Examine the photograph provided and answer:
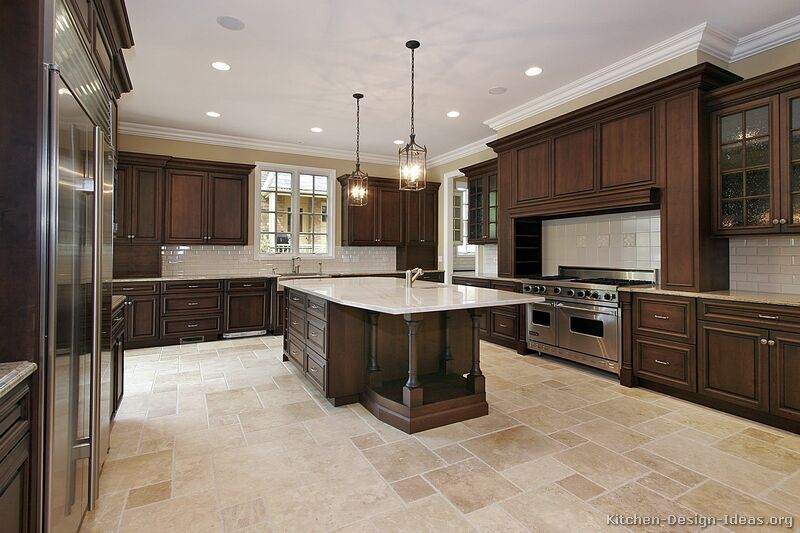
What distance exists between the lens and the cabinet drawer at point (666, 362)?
3.42m

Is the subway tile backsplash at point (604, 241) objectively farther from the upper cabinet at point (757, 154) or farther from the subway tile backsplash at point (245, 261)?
the subway tile backsplash at point (245, 261)

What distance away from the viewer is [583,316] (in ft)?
14.1

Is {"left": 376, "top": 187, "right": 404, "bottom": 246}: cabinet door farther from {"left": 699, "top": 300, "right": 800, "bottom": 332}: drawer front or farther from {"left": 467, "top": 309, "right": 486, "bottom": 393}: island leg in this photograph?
{"left": 699, "top": 300, "right": 800, "bottom": 332}: drawer front

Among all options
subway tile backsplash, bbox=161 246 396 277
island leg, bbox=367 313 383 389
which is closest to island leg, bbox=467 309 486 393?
island leg, bbox=367 313 383 389

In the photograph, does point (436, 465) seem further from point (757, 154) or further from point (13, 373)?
point (757, 154)

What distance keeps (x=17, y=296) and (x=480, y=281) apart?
4.86m

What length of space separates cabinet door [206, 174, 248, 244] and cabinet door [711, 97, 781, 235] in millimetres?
5740

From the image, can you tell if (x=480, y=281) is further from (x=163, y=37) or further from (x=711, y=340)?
(x=163, y=37)

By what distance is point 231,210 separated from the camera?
627 centimetres

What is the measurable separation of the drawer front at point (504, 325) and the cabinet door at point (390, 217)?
2579mm

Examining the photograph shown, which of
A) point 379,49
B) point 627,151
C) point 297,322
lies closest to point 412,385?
point 297,322

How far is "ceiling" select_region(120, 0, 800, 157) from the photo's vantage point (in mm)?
3166

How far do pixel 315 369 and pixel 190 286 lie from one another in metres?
3.02

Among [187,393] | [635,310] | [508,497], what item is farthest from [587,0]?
[187,393]
